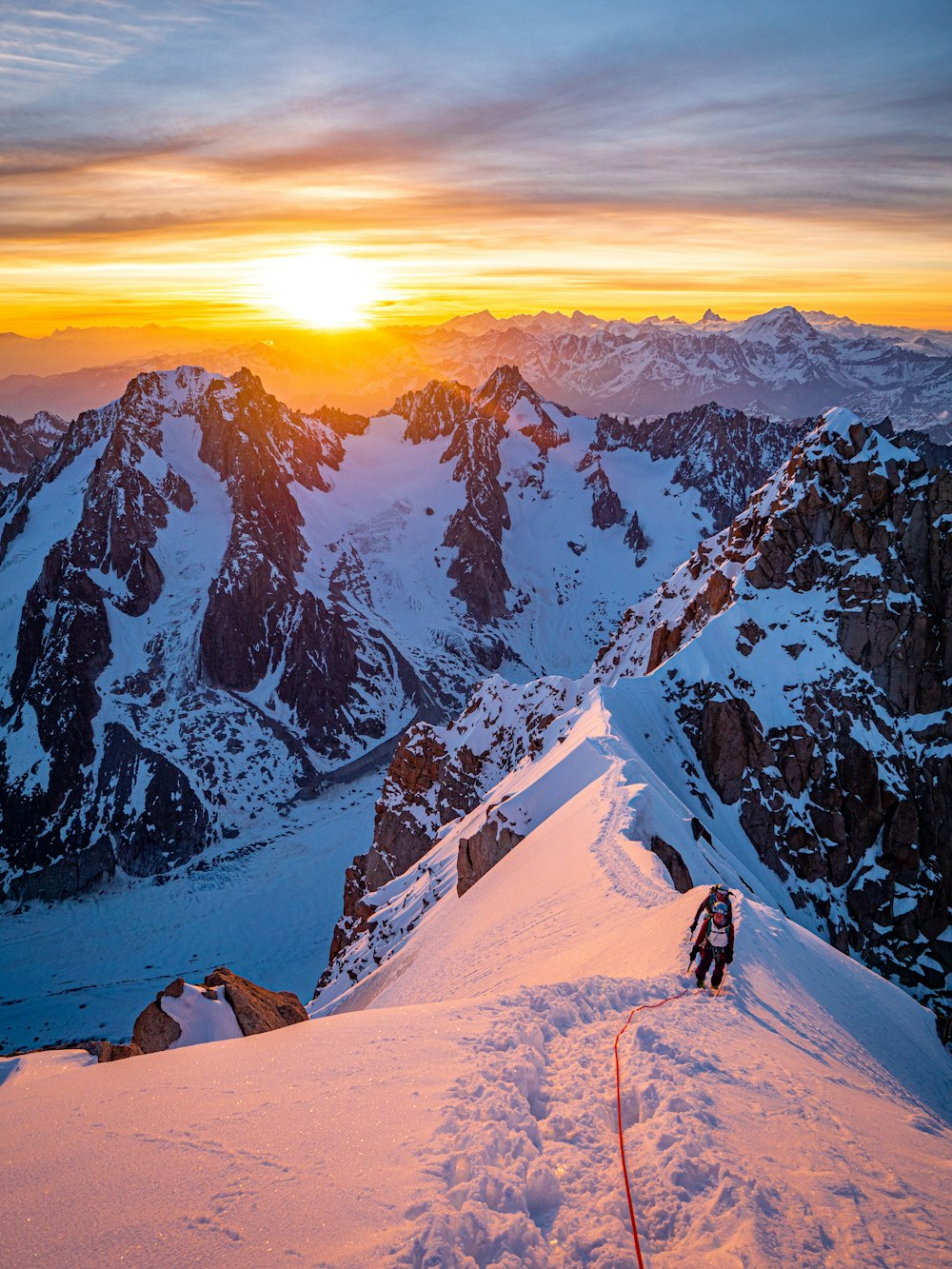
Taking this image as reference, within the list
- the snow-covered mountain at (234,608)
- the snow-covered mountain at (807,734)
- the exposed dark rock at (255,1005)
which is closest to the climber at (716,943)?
the exposed dark rock at (255,1005)

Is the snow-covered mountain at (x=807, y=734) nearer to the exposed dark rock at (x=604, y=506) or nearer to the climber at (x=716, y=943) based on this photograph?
the climber at (x=716, y=943)

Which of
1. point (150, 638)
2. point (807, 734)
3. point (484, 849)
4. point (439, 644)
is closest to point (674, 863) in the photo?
point (484, 849)

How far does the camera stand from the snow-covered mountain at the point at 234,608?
8488cm

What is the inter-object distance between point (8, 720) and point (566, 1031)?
98.7 meters

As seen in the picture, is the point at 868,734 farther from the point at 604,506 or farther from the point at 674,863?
the point at 604,506

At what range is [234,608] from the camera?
344 feet

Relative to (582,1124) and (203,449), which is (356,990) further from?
(203,449)

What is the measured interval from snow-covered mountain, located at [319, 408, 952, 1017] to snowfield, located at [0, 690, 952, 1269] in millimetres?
20487

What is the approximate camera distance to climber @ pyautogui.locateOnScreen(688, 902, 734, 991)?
42.9ft

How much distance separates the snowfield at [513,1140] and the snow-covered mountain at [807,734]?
20487 millimetres

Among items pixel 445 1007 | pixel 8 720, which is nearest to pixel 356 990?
pixel 445 1007

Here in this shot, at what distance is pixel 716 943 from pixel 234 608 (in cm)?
9993

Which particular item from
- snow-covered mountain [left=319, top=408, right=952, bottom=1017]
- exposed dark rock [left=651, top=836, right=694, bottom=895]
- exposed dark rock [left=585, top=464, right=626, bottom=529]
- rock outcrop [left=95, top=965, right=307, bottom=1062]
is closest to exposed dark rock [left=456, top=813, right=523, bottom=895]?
→ snow-covered mountain [left=319, top=408, right=952, bottom=1017]

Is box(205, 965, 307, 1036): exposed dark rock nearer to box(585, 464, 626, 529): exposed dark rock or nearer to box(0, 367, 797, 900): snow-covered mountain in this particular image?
box(0, 367, 797, 900): snow-covered mountain
